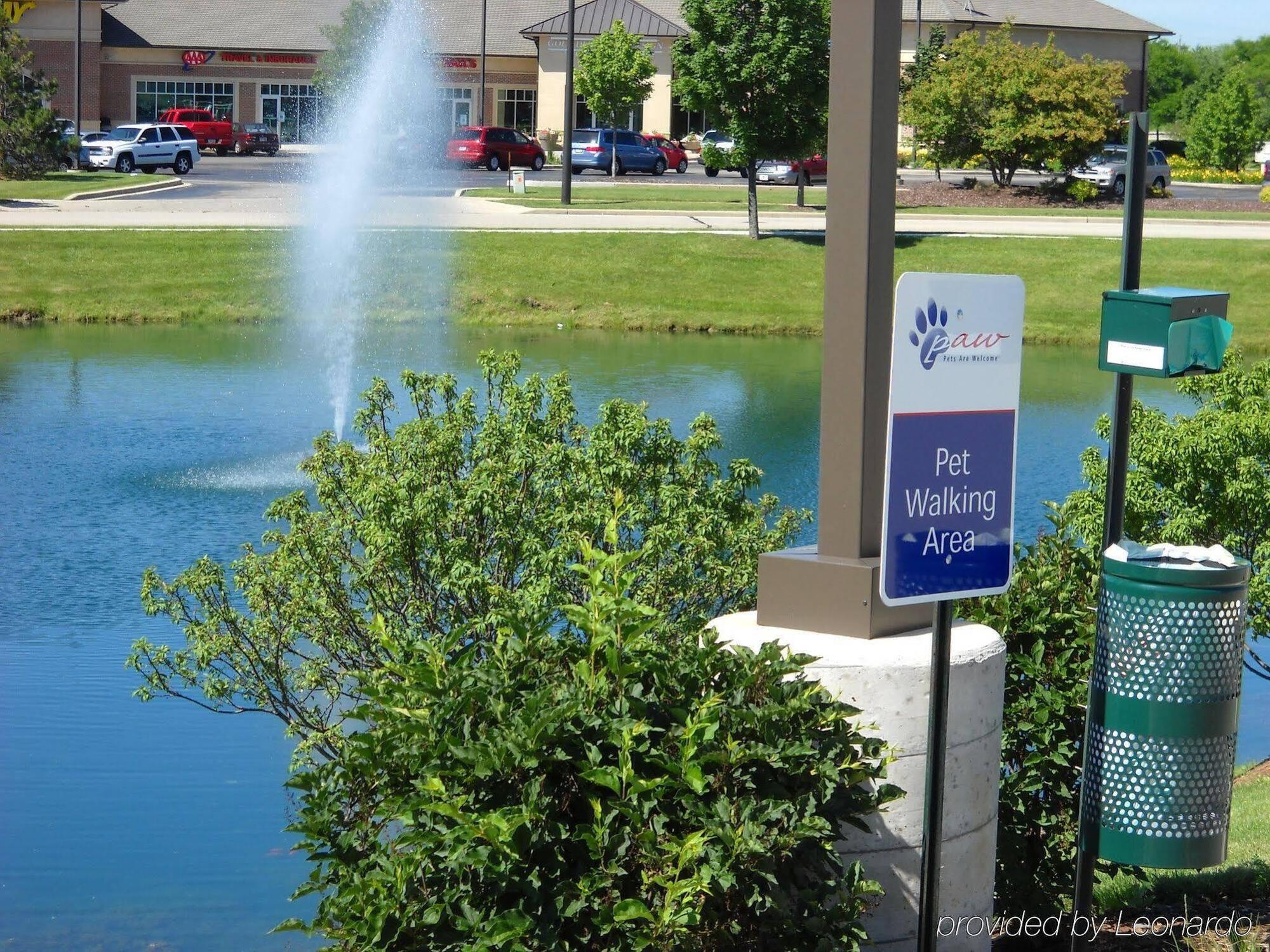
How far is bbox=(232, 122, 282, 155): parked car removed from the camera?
61.4m

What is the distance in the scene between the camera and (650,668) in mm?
4008

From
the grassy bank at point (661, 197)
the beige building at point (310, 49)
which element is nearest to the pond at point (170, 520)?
the grassy bank at point (661, 197)

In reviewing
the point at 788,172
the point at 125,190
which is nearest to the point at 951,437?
the point at 125,190

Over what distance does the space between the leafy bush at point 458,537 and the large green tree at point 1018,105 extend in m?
38.2

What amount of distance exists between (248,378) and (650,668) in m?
18.8

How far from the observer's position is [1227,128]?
61.7m

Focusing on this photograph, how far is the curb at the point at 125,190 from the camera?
3875cm

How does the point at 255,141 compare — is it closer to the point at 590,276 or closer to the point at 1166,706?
the point at 590,276

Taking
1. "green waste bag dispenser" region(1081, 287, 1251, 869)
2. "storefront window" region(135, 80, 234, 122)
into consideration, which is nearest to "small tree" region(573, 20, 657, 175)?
"storefront window" region(135, 80, 234, 122)

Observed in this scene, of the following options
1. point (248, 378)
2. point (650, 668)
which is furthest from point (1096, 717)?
point (248, 378)

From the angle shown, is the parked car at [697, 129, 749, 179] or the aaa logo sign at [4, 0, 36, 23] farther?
the aaa logo sign at [4, 0, 36, 23]

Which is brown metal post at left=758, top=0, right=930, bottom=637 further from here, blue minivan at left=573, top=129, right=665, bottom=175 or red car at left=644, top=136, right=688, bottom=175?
red car at left=644, top=136, right=688, bottom=175

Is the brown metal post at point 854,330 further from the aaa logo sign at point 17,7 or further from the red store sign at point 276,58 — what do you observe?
the red store sign at point 276,58

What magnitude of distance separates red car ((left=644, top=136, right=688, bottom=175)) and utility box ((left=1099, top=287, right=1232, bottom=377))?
51.3 metres
